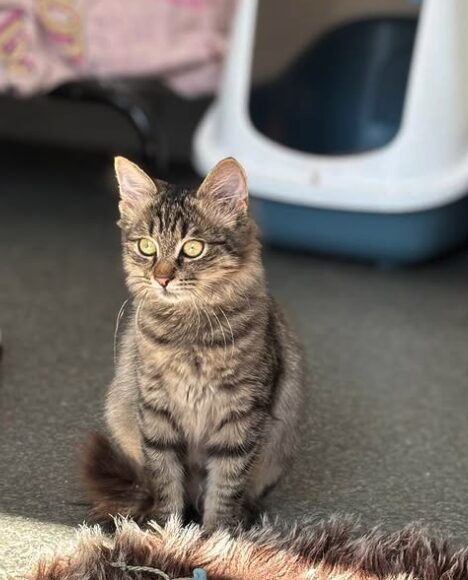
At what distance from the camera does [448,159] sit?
7.56ft

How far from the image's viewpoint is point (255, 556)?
118 cm

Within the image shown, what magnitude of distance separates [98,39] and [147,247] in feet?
4.41

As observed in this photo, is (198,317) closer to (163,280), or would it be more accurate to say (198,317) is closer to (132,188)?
(163,280)

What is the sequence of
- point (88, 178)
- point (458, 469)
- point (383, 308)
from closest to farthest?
point (458, 469), point (383, 308), point (88, 178)

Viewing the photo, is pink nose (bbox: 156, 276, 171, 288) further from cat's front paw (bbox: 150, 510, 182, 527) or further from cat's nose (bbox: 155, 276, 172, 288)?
cat's front paw (bbox: 150, 510, 182, 527)

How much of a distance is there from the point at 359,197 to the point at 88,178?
1.12 metres

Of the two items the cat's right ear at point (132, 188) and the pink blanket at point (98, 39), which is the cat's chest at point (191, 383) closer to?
the cat's right ear at point (132, 188)

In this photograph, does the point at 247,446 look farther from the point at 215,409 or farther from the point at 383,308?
the point at 383,308

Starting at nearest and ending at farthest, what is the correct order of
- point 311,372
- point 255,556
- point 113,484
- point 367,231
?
1. point 255,556
2. point 113,484
3. point 311,372
4. point 367,231

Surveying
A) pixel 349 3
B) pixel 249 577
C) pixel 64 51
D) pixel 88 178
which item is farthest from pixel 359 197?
pixel 249 577

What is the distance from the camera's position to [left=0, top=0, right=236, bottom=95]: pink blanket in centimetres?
238

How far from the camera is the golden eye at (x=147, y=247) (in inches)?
48.2

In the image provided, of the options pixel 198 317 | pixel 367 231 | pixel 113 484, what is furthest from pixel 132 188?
pixel 367 231

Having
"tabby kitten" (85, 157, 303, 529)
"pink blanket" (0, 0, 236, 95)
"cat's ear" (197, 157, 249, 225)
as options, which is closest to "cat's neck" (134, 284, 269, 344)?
"tabby kitten" (85, 157, 303, 529)
